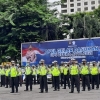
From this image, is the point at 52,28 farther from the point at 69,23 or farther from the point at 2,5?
the point at 2,5

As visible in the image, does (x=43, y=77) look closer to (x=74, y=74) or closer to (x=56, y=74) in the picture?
(x=56, y=74)

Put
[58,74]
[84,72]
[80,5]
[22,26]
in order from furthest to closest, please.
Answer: [80,5] → [22,26] → [58,74] → [84,72]

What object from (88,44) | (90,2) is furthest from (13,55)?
(90,2)

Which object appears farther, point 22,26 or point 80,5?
point 80,5

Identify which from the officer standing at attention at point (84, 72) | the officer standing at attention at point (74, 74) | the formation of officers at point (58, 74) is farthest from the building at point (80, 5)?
the officer standing at attention at point (74, 74)

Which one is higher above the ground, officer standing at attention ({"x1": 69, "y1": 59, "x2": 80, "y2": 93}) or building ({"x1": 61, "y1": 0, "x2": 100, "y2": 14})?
building ({"x1": 61, "y1": 0, "x2": 100, "y2": 14})

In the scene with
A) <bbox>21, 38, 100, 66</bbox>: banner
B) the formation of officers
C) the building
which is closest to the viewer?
the formation of officers

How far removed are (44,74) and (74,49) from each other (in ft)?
37.3

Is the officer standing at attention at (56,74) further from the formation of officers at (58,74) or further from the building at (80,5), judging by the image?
the building at (80,5)

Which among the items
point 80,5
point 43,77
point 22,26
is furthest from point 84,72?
point 80,5

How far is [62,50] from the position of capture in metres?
32.9

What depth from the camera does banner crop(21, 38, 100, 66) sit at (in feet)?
102

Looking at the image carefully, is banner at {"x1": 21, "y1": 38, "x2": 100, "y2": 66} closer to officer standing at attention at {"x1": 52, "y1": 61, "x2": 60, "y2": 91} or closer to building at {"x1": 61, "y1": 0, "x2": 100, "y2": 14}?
officer standing at attention at {"x1": 52, "y1": 61, "x2": 60, "y2": 91}

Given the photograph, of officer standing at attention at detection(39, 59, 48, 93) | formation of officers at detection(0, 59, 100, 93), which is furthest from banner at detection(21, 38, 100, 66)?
officer standing at attention at detection(39, 59, 48, 93)
